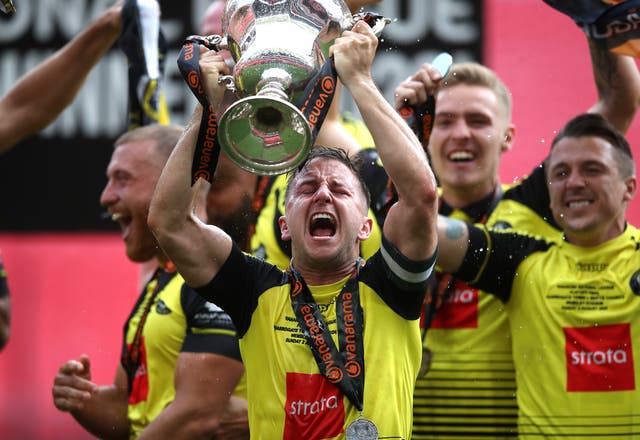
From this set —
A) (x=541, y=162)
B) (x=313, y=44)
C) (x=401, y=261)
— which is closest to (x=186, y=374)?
(x=401, y=261)

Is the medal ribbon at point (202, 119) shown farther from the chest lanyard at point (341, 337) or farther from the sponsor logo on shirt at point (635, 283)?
the sponsor logo on shirt at point (635, 283)

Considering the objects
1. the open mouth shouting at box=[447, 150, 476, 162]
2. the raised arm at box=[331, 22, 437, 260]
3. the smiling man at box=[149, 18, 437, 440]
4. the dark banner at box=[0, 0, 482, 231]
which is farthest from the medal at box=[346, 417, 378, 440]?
the dark banner at box=[0, 0, 482, 231]

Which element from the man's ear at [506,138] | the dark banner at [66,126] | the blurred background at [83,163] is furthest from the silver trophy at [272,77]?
the dark banner at [66,126]

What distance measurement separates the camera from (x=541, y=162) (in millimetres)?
4445

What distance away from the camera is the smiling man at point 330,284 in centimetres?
313

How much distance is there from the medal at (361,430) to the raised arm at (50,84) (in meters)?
2.47

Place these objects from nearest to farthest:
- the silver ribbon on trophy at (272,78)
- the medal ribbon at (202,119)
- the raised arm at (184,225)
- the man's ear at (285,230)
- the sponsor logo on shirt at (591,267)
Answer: the silver ribbon on trophy at (272,78)
the medal ribbon at (202,119)
the raised arm at (184,225)
the man's ear at (285,230)
the sponsor logo on shirt at (591,267)

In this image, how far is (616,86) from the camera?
14.4ft

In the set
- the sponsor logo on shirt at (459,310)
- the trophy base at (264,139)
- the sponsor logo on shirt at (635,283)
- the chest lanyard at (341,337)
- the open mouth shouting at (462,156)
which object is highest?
the open mouth shouting at (462,156)

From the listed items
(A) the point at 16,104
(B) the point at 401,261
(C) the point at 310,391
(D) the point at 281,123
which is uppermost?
(A) the point at 16,104

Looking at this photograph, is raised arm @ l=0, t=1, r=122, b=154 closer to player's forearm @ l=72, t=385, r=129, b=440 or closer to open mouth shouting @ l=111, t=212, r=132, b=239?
open mouth shouting @ l=111, t=212, r=132, b=239

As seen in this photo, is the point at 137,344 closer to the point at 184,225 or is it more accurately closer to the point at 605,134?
the point at 184,225

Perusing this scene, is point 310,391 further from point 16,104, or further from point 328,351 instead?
point 16,104

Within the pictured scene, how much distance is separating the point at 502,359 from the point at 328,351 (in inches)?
44.6
